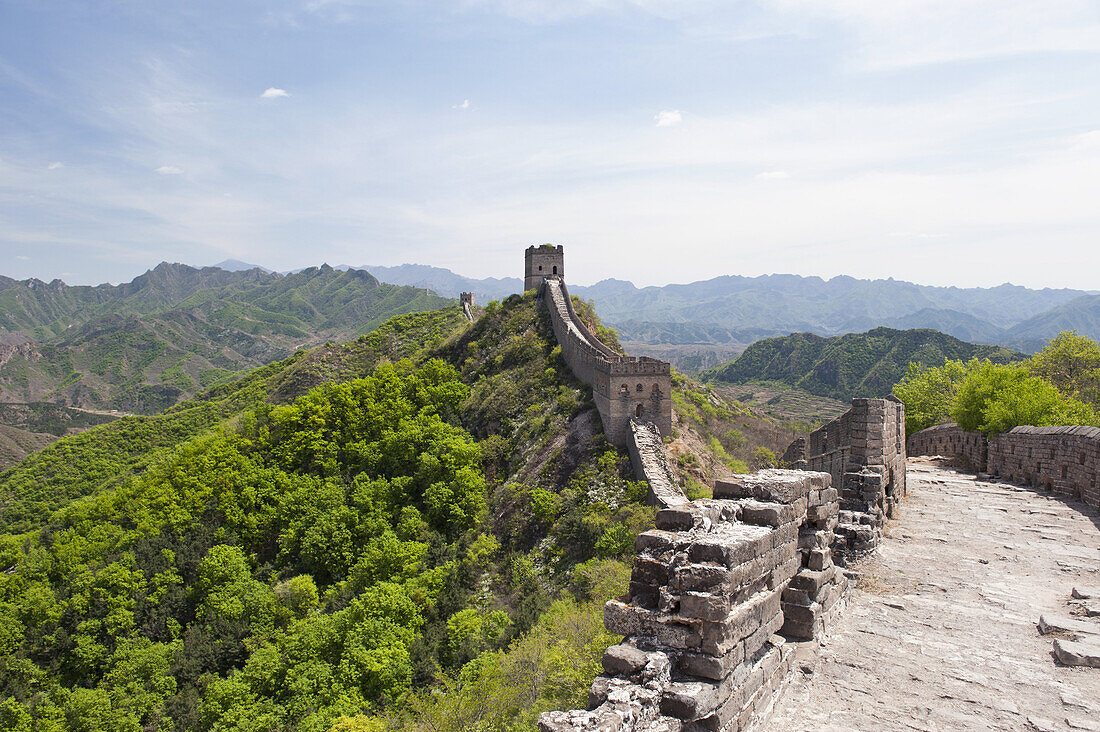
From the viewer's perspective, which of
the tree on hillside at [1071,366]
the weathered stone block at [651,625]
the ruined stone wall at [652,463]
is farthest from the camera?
the tree on hillside at [1071,366]

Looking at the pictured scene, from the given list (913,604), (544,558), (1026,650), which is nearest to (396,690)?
(544,558)

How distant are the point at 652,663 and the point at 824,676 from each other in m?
3.01

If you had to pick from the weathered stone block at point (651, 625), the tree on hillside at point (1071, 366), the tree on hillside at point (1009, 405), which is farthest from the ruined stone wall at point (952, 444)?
the weathered stone block at point (651, 625)

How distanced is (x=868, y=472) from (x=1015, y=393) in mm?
16324

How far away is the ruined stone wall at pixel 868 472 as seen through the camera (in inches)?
507

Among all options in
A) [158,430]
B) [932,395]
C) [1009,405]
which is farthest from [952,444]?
[158,430]

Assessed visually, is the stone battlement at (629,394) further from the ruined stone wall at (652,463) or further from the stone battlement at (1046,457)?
the stone battlement at (1046,457)

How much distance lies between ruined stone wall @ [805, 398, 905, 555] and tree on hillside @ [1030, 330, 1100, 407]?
28221mm

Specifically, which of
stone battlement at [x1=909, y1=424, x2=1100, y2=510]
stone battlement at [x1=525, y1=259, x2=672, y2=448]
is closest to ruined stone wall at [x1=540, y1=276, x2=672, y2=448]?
stone battlement at [x1=525, y1=259, x2=672, y2=448]

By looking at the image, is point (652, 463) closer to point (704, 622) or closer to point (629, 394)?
point (629, 394)

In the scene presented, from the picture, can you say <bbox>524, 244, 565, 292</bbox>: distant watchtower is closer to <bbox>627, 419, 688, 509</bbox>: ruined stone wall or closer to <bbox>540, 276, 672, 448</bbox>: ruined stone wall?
<bbox>540, 276, 672, 448</bbox>: ruined stone wall

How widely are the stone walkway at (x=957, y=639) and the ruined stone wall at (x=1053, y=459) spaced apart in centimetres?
156

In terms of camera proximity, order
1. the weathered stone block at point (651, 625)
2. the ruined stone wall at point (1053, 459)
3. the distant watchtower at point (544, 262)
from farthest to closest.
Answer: the distant watchtower at point (544, 262)
the ruined stone wall at point (1053, 459)
the weathered stone block at point (651, 625)

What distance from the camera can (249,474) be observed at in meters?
43.5
